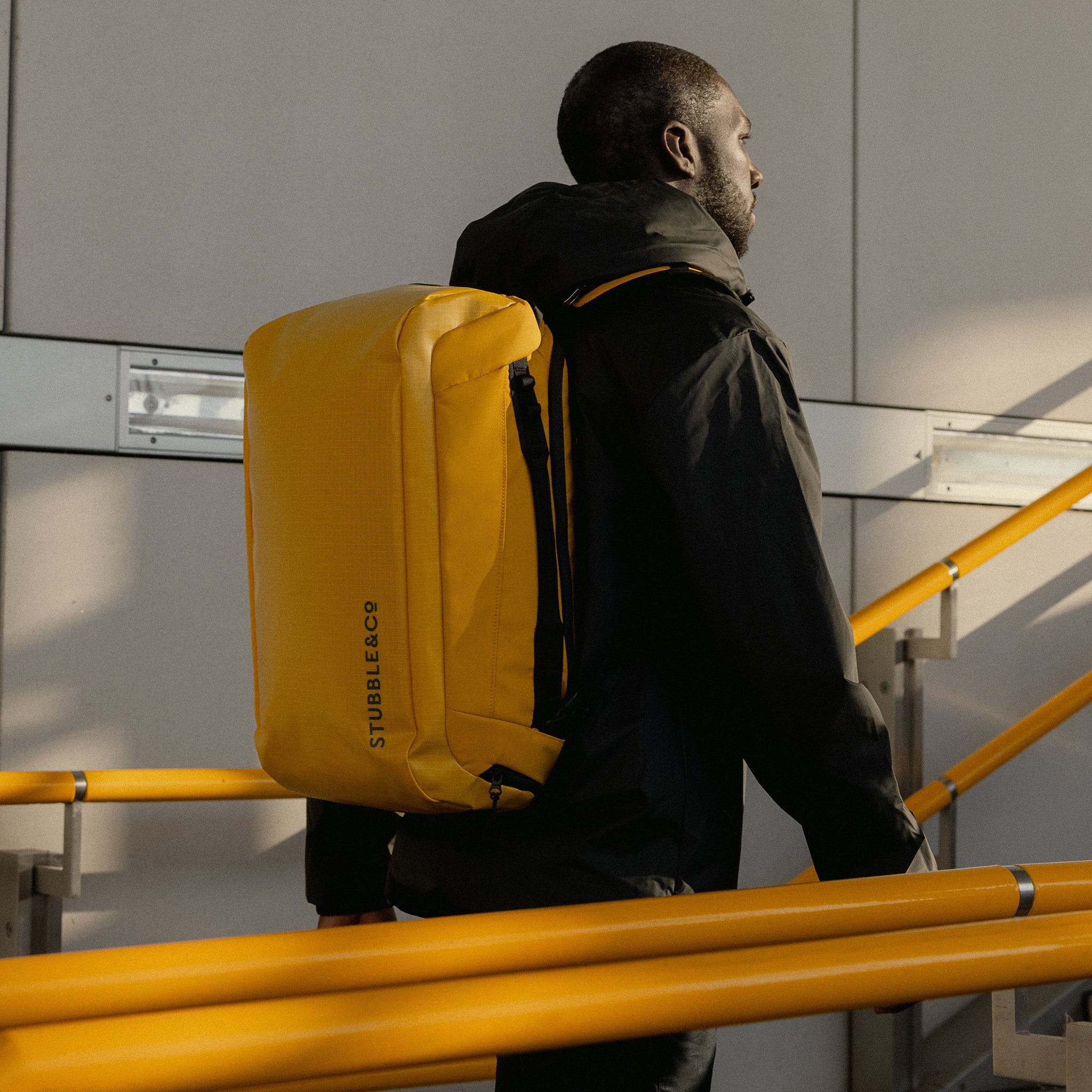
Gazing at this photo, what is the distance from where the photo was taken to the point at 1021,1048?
1.06m

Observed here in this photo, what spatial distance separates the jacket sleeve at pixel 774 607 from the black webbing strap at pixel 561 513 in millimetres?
73

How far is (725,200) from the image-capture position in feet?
4.49

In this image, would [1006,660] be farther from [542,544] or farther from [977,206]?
[542,544]

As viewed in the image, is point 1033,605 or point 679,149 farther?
point 1033,605

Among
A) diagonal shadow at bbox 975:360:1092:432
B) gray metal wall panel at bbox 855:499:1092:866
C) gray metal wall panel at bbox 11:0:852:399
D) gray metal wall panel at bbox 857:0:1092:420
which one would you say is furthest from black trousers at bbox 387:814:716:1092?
diagonal shadow at bbox 975:360:1092:432

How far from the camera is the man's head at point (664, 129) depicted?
53.1 inches

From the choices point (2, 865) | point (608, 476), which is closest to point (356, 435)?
point (608, 476)

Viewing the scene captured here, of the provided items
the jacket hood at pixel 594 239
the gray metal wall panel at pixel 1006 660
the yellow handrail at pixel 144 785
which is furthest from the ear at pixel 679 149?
the gray metal wall panel at pixel 1006 660

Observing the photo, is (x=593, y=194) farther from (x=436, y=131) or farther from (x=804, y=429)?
(x=436, y=131)

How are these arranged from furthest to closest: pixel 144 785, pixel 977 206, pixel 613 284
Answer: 1. pixel 977 206
2. pixel 144 785
3. pixel 613 284

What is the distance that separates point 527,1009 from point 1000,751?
7.36ft

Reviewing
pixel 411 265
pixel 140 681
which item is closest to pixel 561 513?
pixel 140 681

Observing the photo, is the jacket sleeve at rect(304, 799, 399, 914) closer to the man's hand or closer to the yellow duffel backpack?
the man's hand

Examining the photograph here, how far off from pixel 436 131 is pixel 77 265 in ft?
2.54
